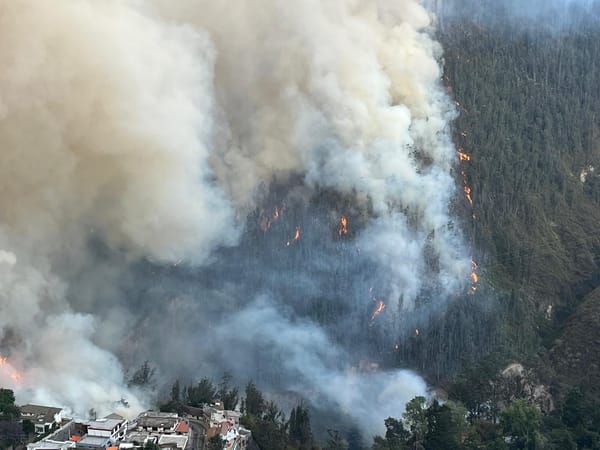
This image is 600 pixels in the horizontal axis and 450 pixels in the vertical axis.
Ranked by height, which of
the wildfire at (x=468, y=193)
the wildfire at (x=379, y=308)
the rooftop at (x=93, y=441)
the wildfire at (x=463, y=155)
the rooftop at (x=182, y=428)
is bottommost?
the rooftop at (x=93, y=441)

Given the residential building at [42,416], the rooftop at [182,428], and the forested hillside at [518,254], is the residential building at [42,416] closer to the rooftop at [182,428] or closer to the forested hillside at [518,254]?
the rooftop at [182,428]

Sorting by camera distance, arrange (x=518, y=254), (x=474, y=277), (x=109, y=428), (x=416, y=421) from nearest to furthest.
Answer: (x=109, y=428) → (x=416, y=421) → (x=474, y=277) → (x=518, y=254)

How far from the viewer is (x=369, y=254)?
157ft

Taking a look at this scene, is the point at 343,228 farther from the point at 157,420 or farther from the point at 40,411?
the point at 40,411

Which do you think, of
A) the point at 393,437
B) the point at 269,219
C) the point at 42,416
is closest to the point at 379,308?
the point at 269,219

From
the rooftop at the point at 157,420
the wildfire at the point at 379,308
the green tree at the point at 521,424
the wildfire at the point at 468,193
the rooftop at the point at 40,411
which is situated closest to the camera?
the rooftop at the point at 40,411

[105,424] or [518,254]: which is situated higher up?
[518,254]

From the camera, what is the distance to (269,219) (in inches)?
1927

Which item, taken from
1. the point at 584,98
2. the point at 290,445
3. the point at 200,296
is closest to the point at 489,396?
A: the point at 290,445

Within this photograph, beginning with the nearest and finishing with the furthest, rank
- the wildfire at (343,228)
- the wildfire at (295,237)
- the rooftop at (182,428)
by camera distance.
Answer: the rooftop at (182,428), the wildfire at (343,228), the wildfire at (295,237)

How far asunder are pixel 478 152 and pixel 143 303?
25597 mm

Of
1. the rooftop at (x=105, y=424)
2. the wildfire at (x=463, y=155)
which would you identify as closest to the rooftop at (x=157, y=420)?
the rooftop at (x=105, y=424)

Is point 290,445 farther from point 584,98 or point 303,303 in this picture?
point 584,98

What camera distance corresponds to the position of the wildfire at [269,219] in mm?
48719
